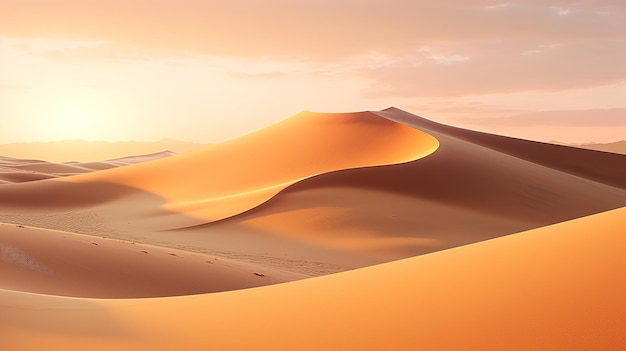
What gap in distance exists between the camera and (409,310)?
3.52 meters

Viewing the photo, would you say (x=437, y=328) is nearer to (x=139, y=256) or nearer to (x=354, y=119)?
(x=139, y=256)

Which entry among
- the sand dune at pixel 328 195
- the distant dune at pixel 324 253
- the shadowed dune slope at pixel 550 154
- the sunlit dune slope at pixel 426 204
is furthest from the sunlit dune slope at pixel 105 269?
the shadowed dune slope at pixel 550 154

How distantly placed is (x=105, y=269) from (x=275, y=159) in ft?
70.5

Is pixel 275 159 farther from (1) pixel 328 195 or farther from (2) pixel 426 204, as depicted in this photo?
(2) pixel 426 204

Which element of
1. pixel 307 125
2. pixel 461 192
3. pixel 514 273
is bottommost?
pixel 514 273

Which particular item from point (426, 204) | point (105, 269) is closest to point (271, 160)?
point (426, 204)

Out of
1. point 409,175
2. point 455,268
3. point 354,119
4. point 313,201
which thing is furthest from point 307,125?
point 455,268

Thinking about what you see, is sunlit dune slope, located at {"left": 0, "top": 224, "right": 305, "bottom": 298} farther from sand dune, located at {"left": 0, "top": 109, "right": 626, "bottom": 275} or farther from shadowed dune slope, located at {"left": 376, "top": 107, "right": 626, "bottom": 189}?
shadowed dune slope, located at {"left": 376, "top": 107, "right": 626, "bottom": 189}

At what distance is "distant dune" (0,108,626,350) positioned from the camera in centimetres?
326

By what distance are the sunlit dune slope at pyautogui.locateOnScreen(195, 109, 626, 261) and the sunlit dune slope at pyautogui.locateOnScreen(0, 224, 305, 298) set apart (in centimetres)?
536

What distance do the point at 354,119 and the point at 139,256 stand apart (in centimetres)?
2438

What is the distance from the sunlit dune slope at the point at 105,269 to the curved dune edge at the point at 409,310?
11.4ft

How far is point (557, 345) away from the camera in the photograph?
8.65 feet

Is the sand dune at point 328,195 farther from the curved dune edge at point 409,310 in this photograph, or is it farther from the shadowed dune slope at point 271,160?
the curved dune edge at point 409,310
